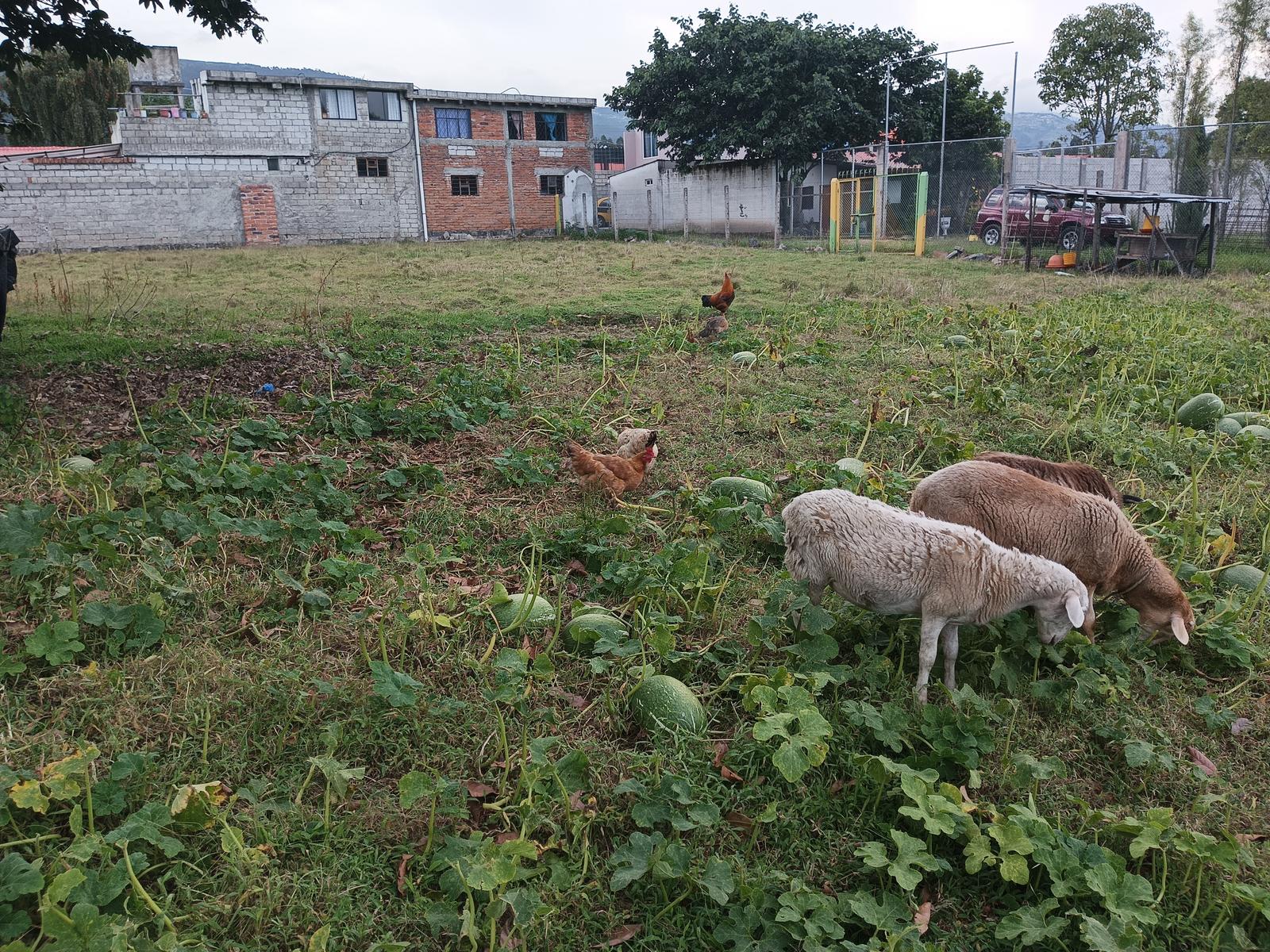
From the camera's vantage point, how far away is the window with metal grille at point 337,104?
3231 cm

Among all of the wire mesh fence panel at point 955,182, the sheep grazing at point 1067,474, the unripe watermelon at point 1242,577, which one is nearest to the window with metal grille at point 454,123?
the wire mesh fence panel at point 955,182

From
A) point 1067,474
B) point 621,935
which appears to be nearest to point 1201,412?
point 1067,474

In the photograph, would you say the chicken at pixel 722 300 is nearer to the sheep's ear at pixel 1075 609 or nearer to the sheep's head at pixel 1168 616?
the sheep's head at pixel 1168 616

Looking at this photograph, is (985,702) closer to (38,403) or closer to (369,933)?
(369,933)

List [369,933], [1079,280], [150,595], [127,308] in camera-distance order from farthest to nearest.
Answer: [1079,280] → [127,308] → [150,595] → [369,933]

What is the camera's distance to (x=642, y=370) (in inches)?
318

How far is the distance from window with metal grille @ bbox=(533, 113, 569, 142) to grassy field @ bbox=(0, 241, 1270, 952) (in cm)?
3351

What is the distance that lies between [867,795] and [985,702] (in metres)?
0.66

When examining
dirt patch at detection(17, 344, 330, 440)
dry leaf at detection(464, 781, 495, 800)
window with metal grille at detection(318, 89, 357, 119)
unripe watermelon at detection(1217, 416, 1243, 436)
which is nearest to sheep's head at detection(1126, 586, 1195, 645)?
dry leaf at detection(464, 781, 495, 800)

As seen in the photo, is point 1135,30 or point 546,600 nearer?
point 546,600

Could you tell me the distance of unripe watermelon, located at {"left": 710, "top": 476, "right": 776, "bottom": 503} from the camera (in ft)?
16.0

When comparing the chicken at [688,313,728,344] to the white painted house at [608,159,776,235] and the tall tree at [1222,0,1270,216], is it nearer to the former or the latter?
the white painted house at [608,159,776,235]

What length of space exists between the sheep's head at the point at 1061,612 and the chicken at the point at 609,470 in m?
2.37

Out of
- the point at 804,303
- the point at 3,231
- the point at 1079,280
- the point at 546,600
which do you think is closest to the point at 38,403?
the point at 3,231
